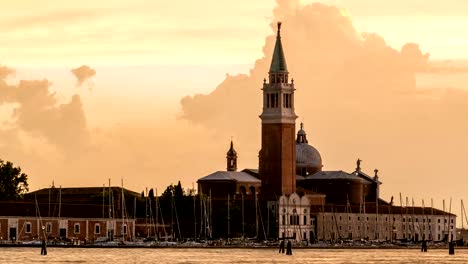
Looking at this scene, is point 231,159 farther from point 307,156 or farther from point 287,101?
point 287,101

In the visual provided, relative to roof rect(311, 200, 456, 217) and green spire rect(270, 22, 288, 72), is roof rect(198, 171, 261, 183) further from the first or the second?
green spire rect(270, 22, 288, 72)

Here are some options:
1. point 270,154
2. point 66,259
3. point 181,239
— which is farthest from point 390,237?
point 66,259

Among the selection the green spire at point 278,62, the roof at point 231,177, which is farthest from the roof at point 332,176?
the green spire at point 278,62

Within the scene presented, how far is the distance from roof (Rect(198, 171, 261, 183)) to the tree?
25528mm

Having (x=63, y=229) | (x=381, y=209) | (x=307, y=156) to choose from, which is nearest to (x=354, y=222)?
(x=381, y=209)

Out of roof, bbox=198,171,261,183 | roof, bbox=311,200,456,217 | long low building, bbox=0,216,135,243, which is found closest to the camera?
long low building, bbox=0,216,135,243

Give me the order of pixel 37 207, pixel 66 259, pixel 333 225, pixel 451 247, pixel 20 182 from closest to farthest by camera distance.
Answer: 1. pixel 66 259
2. pixel 451 247
3. pixel 37 207
4. pixel 20 182
5. pixel 333 225

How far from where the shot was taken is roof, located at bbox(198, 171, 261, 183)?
185375 mm

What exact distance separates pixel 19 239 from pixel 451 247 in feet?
113

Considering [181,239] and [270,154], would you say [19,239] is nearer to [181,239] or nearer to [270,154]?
[181,239]

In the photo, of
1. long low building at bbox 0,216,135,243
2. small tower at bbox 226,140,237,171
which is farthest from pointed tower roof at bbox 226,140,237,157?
long low building at bbox 0,216,135,243

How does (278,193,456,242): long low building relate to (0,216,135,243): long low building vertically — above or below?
above

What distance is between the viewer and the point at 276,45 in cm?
17188

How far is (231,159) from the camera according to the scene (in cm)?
19425
